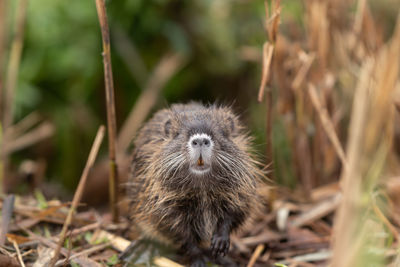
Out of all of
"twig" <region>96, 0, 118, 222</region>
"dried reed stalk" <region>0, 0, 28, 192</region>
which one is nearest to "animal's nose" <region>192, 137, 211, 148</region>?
"twig" <region>96, 0, 118, 222</region>

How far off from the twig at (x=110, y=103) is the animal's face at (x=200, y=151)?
53cm

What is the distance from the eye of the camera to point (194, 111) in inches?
152

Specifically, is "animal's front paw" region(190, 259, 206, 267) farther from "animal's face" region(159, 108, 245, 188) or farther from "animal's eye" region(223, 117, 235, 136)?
"animal's eye" region(223, 117, 235, 136)

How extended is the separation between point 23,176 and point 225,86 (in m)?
3.43

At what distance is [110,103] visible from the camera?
381 cm

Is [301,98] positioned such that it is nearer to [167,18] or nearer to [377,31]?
[377,31]

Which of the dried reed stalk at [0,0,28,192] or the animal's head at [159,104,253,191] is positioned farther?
the dried reed stalk at [0,0,28,192]

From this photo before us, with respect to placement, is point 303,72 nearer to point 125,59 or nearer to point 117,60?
point 125,59

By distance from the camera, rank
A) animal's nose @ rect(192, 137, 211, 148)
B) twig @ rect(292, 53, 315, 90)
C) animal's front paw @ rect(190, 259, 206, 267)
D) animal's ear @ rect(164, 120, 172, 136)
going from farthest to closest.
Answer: twig @ rect(292, 53, 315, 90) → animal's ear @ rect(164, 120, 172, 136) → animal's front paw @ rect(190, 259, 206, 267) → animal's nose @ rect(192, 137, 211, 148)

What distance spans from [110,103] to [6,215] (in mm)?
1297

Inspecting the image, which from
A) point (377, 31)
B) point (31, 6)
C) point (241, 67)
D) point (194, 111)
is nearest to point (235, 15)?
point (241, 67)

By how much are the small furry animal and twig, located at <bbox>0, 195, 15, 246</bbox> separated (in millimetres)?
1077

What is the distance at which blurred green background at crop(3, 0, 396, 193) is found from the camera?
6488 mm

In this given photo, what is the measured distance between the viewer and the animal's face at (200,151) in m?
3.37
